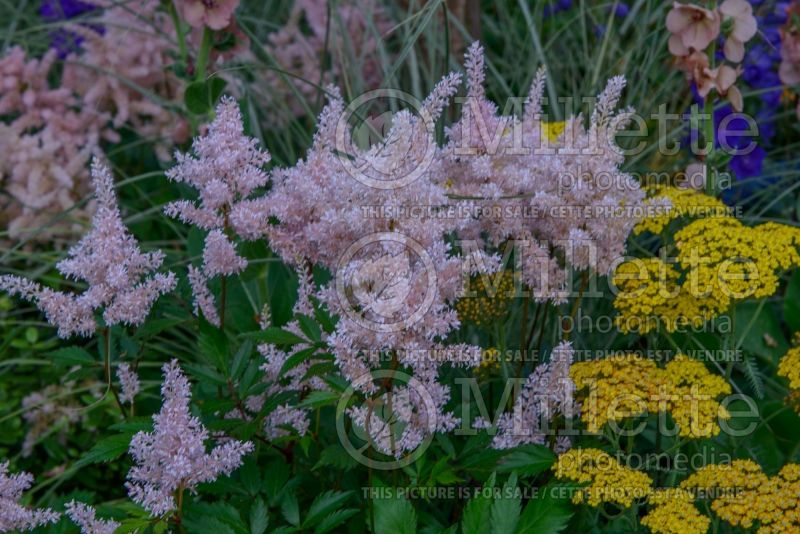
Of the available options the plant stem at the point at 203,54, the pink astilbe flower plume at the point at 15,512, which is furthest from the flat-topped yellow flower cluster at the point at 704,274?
the plant stem at the point at 203,54

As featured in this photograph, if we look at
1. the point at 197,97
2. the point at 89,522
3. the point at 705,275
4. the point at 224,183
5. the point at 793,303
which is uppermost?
the point at 197,97

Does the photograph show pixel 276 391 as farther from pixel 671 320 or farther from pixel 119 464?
pixel 119 464

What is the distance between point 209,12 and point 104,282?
96cm

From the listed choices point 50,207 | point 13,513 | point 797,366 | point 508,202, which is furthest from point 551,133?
point 50,207

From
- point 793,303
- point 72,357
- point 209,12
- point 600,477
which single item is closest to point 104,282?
point 72,357

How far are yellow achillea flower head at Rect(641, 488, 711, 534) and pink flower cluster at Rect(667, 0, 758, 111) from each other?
89 centimetres

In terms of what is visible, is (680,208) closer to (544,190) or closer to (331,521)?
(544,190)

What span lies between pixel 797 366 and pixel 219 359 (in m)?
1.00

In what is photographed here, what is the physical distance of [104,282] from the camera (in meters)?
1.63

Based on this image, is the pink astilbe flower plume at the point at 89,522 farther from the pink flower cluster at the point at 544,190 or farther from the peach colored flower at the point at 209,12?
the peach colored flower at the point at 209,12

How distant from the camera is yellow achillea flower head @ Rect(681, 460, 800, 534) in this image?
149 cm

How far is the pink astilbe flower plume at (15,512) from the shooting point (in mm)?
1546

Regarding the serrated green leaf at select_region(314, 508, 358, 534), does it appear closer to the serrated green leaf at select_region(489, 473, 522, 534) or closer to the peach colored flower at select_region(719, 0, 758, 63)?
the serrated green leaf at select_region(489, 473, 522, 534)

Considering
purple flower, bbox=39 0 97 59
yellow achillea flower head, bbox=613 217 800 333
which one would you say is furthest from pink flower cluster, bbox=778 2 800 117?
purple flower, bbox=39 0 97 59
